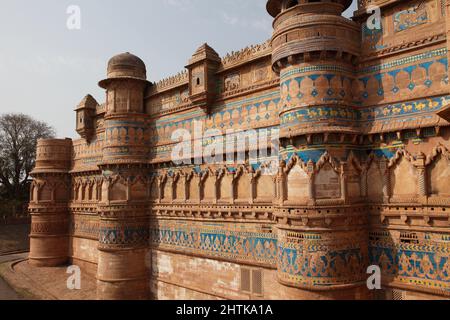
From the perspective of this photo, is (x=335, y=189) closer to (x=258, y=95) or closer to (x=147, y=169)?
(x=258, y=95)

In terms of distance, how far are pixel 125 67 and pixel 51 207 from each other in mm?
9234

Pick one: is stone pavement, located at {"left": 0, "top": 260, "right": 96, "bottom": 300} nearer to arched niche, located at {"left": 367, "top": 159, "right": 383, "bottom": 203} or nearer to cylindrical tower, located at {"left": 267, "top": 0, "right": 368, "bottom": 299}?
cylindrical tower, located at {"left": 267, "top": 0, "right": 368, "bottom": 299}

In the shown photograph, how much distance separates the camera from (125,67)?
43.4ft

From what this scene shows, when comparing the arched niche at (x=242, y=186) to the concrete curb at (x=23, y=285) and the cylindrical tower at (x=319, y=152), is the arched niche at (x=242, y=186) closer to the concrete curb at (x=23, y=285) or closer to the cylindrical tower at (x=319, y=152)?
the cylindrical tower at (x=319, y=152)

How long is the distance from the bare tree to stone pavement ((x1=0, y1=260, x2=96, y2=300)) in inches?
483

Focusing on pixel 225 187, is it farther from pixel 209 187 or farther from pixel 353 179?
pixel 353 179

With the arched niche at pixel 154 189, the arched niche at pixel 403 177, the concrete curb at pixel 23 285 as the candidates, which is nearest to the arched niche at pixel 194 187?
the arched niche at pixel 154 189

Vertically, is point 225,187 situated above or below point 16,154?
below

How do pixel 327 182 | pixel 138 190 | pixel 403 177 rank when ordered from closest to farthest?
pixel 403 177, pixel 327 182, pixel 138 190

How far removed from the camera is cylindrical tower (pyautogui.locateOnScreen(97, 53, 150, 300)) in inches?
493

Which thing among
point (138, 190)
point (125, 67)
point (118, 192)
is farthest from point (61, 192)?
Result: point (125, 67)

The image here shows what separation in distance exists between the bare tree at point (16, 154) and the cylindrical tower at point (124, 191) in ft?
65.5

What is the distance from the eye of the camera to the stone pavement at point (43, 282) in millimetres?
13984

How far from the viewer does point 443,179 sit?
680cm
